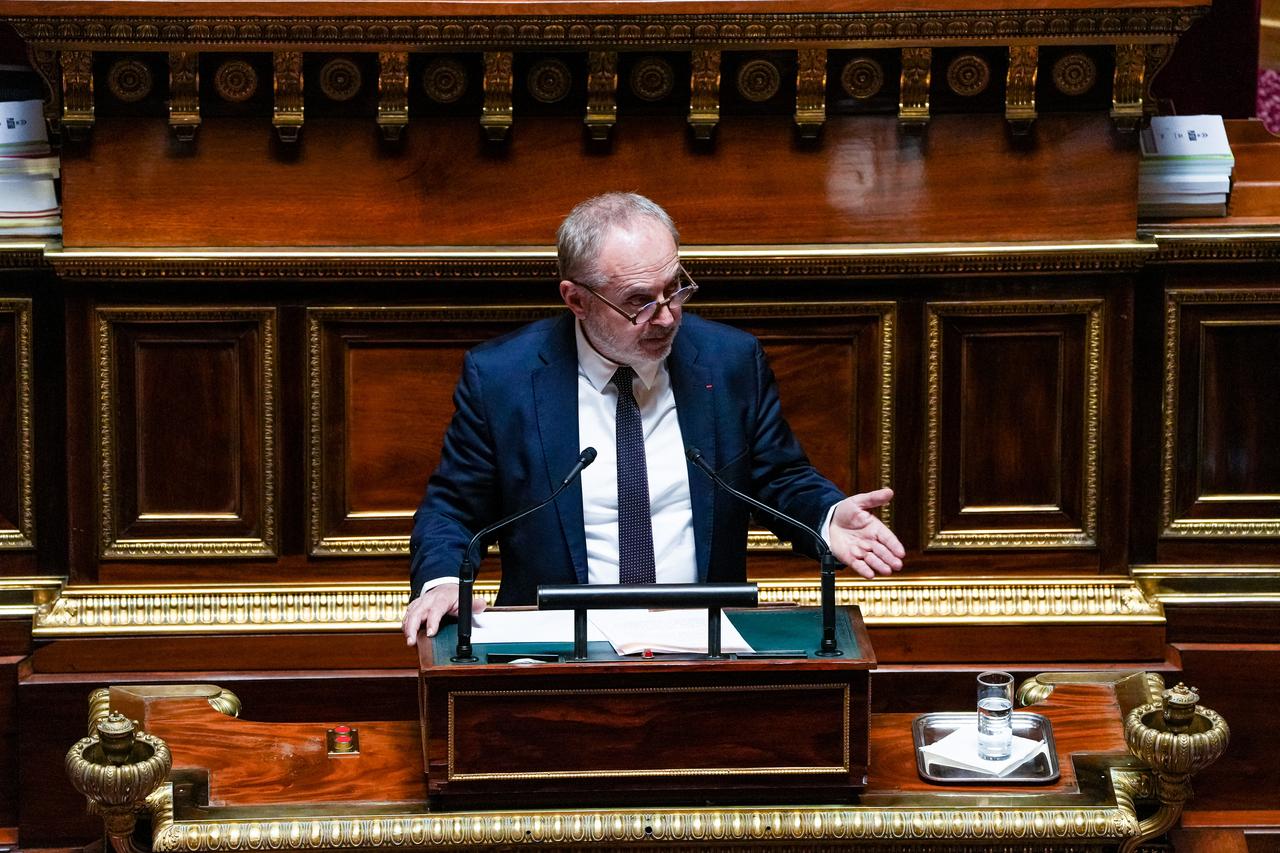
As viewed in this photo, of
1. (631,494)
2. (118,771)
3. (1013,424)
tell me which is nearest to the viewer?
(118,771)

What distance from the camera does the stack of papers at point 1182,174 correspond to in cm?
457

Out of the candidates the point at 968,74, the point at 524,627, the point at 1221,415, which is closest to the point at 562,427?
the point at 524,627

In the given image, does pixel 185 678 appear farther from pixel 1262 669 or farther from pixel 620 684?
pixel 1262 669

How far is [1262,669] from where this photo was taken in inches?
178

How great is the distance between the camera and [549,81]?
432 cm

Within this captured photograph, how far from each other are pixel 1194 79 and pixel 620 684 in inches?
120

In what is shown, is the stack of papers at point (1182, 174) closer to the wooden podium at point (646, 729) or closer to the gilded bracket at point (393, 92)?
the gilded bracket at point (393, 92)

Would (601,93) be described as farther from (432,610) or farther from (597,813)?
(597,813)

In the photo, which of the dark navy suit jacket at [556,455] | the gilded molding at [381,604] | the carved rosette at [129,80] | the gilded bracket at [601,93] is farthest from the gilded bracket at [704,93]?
the carved rosette at [129,80]

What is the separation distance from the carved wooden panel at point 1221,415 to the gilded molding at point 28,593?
2.64 meters

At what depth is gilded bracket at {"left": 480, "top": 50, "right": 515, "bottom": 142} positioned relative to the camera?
167 inches

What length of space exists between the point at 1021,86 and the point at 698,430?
4.38 feet

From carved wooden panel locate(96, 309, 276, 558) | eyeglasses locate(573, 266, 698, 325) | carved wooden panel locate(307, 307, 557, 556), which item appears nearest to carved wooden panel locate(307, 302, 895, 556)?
carved wooden panel locate(307, 307, 557, 556)

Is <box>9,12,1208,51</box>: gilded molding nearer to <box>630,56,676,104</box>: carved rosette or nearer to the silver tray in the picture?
<box>630,56,676,104</box>: carved rosette
